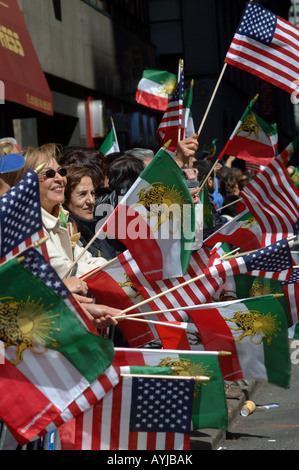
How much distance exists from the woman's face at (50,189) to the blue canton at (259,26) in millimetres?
3496

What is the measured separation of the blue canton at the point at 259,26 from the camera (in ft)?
26.8

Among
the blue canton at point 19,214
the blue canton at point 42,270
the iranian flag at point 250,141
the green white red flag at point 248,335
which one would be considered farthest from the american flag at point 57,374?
the iranian flag at point 250,141

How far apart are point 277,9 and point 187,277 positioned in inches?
2348

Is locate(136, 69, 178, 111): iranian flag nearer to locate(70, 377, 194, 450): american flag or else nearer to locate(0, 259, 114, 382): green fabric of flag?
locate(70, 377, 194, 450): american flag

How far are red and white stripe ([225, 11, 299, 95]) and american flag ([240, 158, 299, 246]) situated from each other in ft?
5.74

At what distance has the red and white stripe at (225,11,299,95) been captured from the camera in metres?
8.13

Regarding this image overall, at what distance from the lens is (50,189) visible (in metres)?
5.31

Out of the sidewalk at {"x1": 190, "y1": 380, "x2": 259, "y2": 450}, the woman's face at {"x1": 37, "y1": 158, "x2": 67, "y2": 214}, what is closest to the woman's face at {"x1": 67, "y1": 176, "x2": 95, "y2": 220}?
the woman's face at {"x1": 37, "y1": 158, "x2": 67, "y2": 214}

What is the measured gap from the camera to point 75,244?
5.75m

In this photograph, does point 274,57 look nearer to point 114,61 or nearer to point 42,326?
point 42,326

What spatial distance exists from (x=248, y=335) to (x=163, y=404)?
81 cm

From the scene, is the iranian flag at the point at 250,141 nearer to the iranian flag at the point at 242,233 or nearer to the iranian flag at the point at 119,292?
the iranian flag at the point at 242,233

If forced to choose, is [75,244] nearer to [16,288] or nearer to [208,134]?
[16,288]

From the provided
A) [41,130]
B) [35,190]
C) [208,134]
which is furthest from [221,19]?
[35,190]
